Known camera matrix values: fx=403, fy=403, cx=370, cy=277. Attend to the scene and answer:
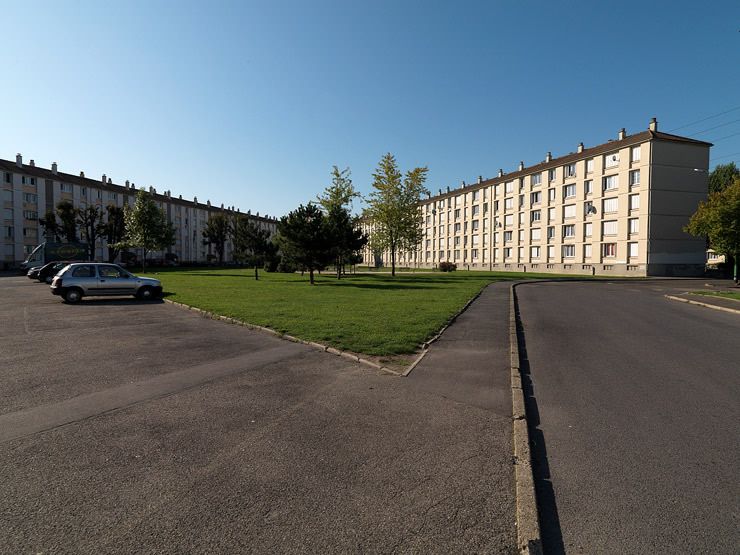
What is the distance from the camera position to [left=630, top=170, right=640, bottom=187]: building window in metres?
48.2

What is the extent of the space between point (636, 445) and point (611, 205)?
55.7 meters

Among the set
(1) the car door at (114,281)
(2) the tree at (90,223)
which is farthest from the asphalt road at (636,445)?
(2) the tree at (90,223)

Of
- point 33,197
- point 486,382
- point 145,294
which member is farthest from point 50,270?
point 33,197

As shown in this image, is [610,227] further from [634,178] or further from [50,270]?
[50,270]

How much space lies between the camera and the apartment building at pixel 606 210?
47.1m

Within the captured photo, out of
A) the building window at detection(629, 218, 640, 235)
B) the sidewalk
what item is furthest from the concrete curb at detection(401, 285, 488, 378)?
the building window at detection(629, 218, 640, 235)

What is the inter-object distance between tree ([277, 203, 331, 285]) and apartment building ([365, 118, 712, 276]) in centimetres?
2070

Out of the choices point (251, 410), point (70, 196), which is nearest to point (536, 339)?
point (251, 410)

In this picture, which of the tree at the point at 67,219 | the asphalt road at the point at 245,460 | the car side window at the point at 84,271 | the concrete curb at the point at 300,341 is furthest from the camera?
the tree at the point at 67,219

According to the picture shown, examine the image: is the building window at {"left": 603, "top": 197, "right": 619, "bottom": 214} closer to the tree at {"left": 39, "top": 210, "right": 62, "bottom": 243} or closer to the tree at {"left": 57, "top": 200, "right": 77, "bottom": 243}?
the tree at {"left": 57, "top": 200, "right": 77, "bottom": 243}

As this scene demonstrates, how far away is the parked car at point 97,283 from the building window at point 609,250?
170 feet

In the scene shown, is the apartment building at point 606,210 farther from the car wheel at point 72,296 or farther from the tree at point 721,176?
the car wheel at point 72,296

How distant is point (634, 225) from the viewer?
48469 millimetres

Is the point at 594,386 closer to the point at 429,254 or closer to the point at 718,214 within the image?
the point at 718,214
